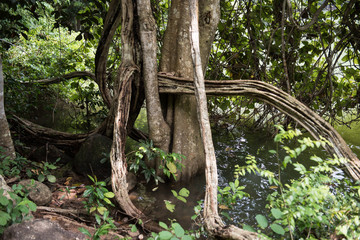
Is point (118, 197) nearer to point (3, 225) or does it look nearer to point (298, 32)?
point (3, 225)

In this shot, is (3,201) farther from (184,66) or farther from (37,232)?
(184,66)

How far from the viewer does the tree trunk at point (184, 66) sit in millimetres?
3404

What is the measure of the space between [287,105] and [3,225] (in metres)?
2.53

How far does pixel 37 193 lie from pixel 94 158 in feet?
3.28

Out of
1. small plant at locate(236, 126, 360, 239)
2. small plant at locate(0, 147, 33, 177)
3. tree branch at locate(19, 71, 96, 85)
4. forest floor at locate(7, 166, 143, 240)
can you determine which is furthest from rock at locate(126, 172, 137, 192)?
tree branch at locate(19, 71, 96, 85)

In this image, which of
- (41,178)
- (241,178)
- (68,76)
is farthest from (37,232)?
(68,76)

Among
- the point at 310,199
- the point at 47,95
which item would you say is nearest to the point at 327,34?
the point at 310,199

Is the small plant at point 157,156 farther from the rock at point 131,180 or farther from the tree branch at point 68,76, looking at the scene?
the tree branch at point 68,76

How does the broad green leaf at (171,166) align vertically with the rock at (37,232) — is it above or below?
above

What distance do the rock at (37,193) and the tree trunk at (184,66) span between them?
54.5 inches

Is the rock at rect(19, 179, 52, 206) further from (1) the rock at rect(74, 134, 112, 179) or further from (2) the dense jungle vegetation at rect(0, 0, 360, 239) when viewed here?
(1) the rock at rect(74, 134, 112, 179)

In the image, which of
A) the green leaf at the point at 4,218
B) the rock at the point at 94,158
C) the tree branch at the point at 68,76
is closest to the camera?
the green leaf at the point at 4,218

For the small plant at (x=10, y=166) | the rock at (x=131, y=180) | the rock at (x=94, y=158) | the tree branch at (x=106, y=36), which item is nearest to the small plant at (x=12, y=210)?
the small plant at (x=10, y=166)

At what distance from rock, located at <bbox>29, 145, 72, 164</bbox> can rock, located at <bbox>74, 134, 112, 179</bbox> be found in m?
0.32
